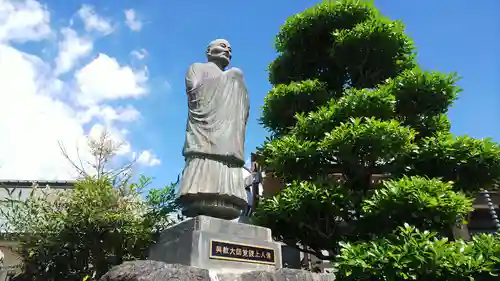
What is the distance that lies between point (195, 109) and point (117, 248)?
9.62 feet

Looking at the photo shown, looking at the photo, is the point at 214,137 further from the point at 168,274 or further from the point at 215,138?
the point at 168,274

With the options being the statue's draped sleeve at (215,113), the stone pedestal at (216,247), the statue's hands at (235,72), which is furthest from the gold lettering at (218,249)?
the statue's hands at (235,72)

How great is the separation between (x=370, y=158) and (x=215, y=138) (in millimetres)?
2880

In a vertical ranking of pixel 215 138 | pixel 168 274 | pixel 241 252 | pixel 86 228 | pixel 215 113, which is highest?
pixel 215 113

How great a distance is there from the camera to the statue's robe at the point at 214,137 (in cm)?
542

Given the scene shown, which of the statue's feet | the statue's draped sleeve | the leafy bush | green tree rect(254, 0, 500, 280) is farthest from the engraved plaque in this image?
the leafy bush

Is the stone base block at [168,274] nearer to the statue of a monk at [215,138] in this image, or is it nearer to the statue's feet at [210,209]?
the statue's feet at [210,209]

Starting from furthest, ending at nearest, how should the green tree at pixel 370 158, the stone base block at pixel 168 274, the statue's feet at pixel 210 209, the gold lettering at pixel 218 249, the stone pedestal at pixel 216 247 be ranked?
the green tree at pixel 370 158 → the statue's feet at pixel 210 209 → the gold lettering at pixel 218 249 → the stone pedestal at pixel 216 247 → the stone base block at pixel 168 274

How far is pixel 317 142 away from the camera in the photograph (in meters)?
7.08

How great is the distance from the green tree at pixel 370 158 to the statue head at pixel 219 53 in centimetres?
186

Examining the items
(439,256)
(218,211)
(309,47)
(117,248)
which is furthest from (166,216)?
(309,47)

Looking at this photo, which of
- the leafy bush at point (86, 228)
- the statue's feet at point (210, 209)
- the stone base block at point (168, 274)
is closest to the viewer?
the stone base block at point (168, 274)

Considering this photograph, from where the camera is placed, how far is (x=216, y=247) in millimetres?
4938

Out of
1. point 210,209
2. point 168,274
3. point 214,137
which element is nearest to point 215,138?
point 214,137
